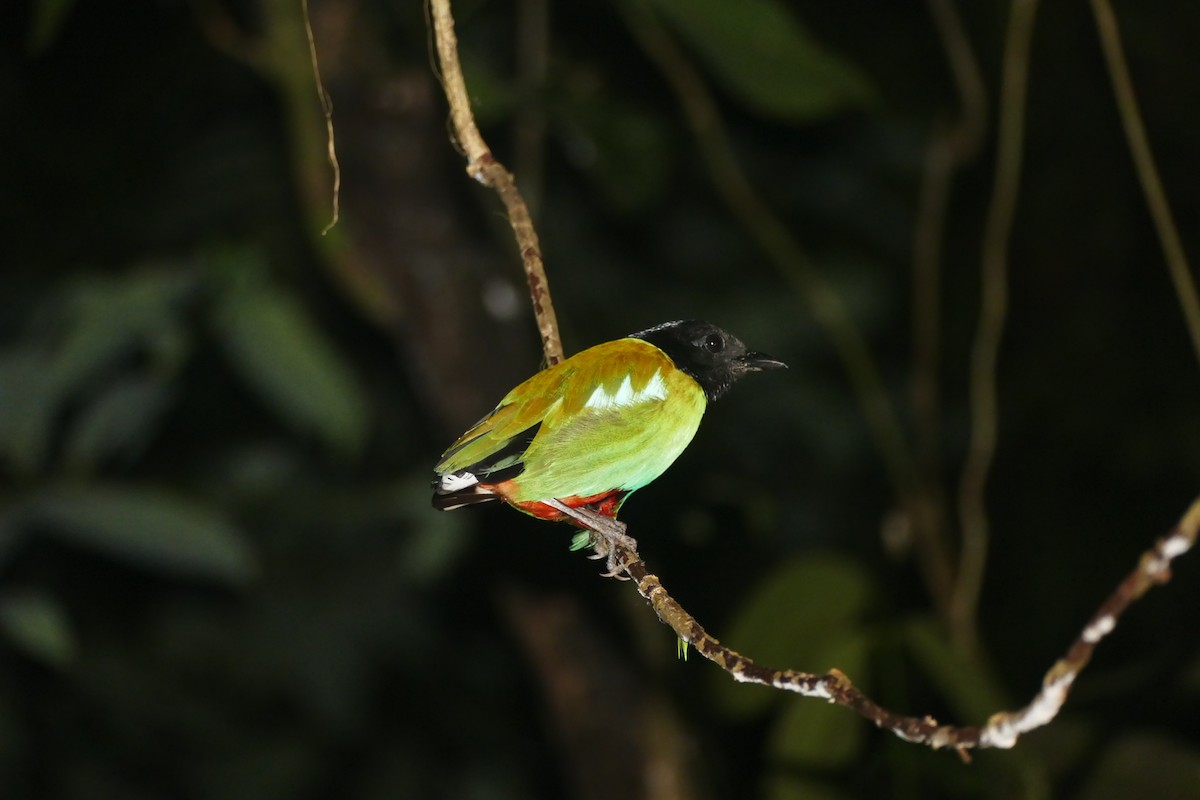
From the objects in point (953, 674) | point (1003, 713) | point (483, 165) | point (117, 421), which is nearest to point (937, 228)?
point (953, 674)

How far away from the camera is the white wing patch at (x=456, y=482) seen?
1.29 m

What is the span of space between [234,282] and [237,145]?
171 centimetres

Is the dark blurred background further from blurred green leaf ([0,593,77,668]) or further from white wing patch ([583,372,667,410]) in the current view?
white wing patch ([583,372,667,410])

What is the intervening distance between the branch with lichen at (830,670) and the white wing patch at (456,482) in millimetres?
235

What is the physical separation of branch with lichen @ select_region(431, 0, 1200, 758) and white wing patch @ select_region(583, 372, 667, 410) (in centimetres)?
18

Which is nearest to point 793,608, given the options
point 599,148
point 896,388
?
point 599,148

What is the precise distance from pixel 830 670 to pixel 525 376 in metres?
2.36

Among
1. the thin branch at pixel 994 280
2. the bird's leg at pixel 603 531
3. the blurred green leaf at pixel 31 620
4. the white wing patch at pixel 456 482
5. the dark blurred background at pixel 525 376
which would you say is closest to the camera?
the white wing patch at pixel 456 482

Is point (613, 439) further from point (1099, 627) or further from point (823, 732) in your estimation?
point (823, 732)

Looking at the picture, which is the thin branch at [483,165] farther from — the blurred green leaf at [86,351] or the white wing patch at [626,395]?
the blurred green leaf at [86,351]

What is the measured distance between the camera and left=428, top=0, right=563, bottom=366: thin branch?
4.73 feet

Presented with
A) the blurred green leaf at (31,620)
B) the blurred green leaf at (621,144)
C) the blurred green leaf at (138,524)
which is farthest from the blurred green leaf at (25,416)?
the blurred green leaf at (621,144)

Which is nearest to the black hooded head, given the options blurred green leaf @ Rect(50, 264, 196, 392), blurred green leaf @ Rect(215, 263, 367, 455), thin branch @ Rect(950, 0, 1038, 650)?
thin branch @ Rect(950, 0, 1038, 650)

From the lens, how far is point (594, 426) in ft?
4.53
